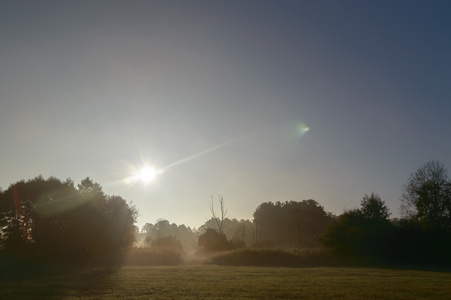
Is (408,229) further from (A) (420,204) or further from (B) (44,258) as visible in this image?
(B) (44,258)

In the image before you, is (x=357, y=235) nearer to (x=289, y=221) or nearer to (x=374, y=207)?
(x=374, y=207)

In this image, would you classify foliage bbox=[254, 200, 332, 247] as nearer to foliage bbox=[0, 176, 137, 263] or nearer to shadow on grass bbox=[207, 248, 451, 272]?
shadow on grass bbox=[207, 248, 451, 272]

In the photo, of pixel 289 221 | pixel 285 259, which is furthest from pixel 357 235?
pixel 289 221

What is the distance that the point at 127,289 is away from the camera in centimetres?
1683

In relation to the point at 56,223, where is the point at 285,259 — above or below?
below

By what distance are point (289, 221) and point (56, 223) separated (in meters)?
73.5

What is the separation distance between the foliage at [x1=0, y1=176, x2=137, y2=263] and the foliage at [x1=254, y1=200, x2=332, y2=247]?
44.2 m

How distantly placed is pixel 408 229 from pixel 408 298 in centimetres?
3636

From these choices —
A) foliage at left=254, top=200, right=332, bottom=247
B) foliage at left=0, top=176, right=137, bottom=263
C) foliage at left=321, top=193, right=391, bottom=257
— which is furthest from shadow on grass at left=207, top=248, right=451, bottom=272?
foliage at left=254, top=200, right=332, bottom=247

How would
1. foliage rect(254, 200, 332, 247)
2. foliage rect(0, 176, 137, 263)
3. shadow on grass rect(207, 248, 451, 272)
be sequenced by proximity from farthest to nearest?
foliage rect(254, 200, 332, 247) < foliage rect(0, 176, 137, 263) < shadow on grass rect(207, 248, 451, 272)

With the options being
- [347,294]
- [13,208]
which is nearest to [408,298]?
[347,294]

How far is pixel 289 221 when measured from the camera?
345 ft

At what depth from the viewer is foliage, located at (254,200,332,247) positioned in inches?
3354

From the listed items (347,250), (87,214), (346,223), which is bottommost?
(347,250)
